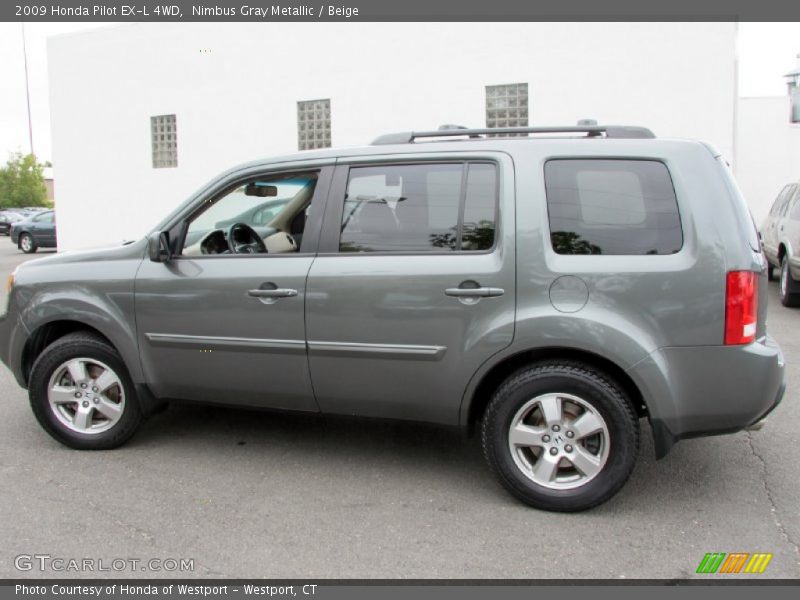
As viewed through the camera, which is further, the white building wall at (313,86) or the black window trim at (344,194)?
the white building wall at (313,86)

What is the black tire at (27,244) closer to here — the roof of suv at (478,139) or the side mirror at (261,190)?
the side mirror at (261,190)

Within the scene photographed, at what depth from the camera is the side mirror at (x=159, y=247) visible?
156 inches

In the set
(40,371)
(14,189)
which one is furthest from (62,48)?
(14,189)

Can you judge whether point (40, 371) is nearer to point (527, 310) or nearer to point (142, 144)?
point (527, 310)

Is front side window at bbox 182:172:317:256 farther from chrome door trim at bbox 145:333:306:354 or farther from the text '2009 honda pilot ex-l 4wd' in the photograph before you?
chrome door trim at bbox 145:333:306:354

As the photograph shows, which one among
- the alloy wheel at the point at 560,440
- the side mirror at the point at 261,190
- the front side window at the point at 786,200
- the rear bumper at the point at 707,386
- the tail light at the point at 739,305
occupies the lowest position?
the alloy wheel at the point at 560,440

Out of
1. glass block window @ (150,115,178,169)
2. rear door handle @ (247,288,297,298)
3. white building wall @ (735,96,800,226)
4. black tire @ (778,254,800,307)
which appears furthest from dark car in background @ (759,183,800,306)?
glass block window @ (150,115,178,169)

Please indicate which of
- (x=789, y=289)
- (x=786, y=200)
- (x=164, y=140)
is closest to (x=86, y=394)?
(x=789, y=289)

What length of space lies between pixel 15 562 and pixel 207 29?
15.0 meters

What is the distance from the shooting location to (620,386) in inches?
131

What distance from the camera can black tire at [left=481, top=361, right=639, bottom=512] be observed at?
10.7ft

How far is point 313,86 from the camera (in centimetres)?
1484

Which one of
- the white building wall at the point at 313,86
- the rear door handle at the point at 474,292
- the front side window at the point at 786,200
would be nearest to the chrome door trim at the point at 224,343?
the rear door handle at the point at 474,292
